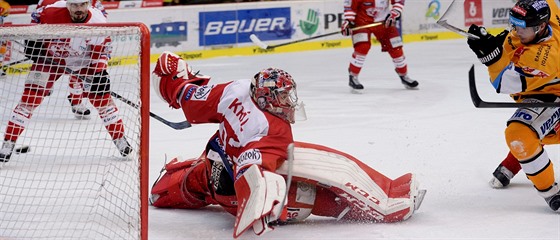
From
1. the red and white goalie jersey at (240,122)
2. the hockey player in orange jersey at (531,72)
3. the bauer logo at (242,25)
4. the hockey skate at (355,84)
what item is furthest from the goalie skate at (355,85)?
the red and white goalie jersey at (240,122)

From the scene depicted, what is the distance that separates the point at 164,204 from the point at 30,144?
1555mm

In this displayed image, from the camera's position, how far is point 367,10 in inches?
283

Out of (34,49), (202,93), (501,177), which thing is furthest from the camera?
(34,49)

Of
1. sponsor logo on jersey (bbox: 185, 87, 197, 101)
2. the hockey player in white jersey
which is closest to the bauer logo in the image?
the hockey player in white jersey

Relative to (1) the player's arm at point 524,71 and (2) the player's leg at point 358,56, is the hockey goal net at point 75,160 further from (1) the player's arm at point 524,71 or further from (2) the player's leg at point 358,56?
(2) the player's leg at point 358,56

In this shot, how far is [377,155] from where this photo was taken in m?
5.08

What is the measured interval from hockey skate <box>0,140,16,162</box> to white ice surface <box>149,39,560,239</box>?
73cm

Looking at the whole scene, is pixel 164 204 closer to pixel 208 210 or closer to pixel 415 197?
pixel 208 210

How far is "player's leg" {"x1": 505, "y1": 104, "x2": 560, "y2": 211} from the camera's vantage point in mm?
3830

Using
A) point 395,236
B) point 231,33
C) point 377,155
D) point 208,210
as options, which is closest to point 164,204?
point 208,210

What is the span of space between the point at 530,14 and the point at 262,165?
128 centimetres

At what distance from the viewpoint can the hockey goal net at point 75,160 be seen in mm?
3223

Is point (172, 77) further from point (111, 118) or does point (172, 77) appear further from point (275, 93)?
point (111, 118)

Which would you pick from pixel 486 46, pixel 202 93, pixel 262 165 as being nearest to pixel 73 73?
pixel 202 93
